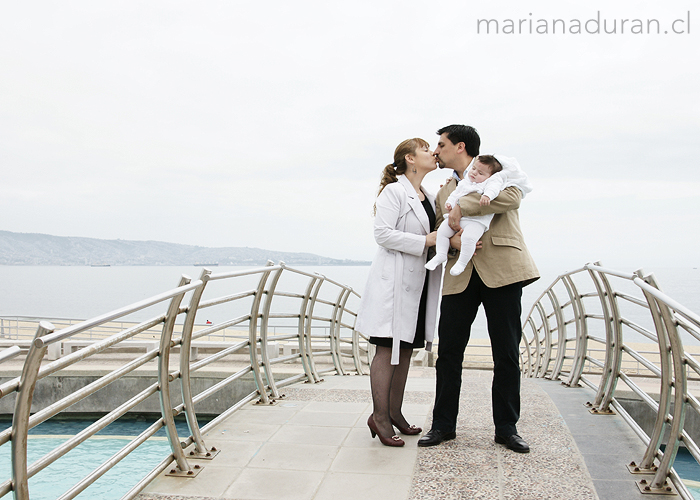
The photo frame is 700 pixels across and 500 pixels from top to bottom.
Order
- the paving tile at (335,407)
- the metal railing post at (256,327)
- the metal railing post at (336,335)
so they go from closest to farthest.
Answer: the metal railing post at (256,327), the paving tile at (335,407), the metal railing post at (336,335)

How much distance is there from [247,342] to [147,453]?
2329 millimetres

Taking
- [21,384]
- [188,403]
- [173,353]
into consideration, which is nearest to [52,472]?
[188,403]

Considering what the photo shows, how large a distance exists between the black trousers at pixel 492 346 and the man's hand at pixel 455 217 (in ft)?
0.92

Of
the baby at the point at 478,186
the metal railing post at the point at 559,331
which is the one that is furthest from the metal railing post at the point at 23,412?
the metal railing post at the point at 559,331

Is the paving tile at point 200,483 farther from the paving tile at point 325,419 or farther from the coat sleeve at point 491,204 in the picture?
the coat sleeve at point 491,204

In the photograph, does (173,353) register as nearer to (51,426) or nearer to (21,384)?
(51,426)

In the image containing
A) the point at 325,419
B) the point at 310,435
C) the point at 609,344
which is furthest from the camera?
the point at 609,344

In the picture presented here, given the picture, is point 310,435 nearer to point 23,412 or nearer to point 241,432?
point 241,432

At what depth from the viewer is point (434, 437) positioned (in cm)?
302

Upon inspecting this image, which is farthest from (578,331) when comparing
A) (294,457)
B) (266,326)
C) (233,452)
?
(233,452)

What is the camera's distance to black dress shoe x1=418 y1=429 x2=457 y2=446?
2992 millimetres

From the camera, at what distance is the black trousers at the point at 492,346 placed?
297cm

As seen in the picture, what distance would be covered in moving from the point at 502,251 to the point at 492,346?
20.2 inches

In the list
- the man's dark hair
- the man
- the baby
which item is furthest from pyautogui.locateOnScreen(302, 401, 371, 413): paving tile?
the man's dark hair
